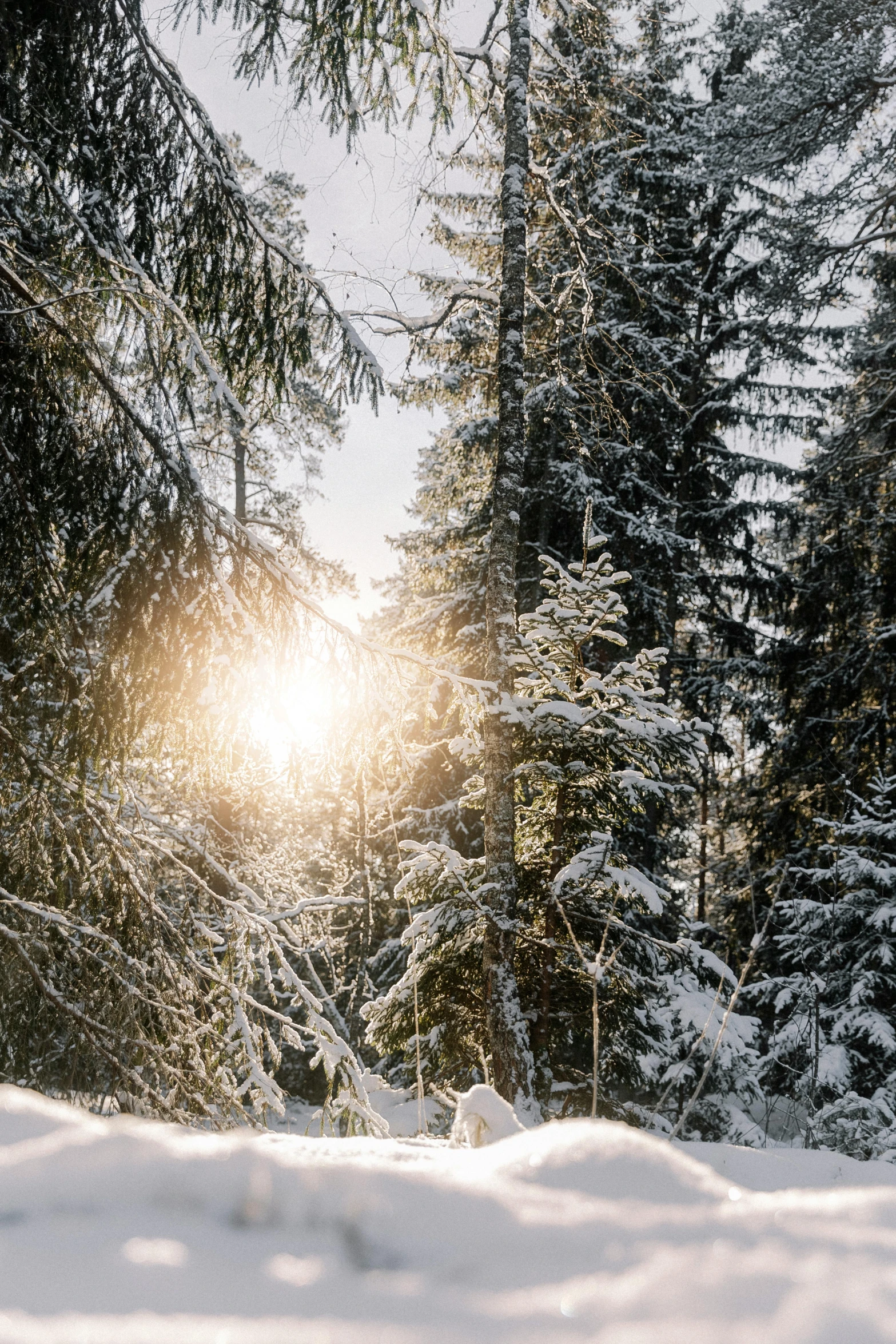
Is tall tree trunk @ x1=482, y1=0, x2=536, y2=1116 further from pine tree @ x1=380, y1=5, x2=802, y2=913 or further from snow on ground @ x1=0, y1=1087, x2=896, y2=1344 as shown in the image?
snow on ground @ x1=0, y1=1087, x2=896, y2=1344

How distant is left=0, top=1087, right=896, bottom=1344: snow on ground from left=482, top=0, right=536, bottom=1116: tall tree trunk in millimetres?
3979

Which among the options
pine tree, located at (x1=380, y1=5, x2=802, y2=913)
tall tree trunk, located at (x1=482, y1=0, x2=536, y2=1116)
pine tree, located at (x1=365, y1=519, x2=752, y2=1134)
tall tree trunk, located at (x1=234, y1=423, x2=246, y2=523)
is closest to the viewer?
tall tree trunk, located at (x1=482, y1=0, x2=536, y2=1116)

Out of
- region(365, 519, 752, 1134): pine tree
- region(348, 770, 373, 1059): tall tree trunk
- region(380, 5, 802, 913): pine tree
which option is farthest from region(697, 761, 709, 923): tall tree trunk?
region(348, 770, 373, 1059): tall tree trunk

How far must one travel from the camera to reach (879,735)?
10.1 meters

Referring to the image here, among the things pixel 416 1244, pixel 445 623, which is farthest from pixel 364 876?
pixel 445 623

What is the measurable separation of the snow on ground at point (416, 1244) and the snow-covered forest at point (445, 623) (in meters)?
0.62

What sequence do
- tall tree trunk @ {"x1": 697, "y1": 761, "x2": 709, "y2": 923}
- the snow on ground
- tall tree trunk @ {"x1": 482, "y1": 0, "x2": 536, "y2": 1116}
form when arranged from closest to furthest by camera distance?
the snow on ground, tall tree trunk @ {"x1": 482, "y1": 0, "x2": 536, "y2": 1116}, tall tree trunk @ {"x1": 697, "y1": 761, "x2": 709, "y2": 923}

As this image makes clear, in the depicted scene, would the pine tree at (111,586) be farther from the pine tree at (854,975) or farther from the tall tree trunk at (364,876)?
the pine tree at (854,975)

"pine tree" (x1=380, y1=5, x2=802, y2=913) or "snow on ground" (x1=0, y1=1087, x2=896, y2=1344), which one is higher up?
"pine tree" (x1=380, y1=5, x2=802, y2=913)

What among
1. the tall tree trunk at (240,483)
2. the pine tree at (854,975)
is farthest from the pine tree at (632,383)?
the tall tree trunk at (240,483)

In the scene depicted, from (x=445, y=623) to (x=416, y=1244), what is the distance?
8.09 m

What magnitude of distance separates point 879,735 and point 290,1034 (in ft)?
31.5

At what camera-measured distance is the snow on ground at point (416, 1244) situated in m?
0.52

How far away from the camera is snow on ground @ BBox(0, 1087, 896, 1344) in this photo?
Answer: 52cm
